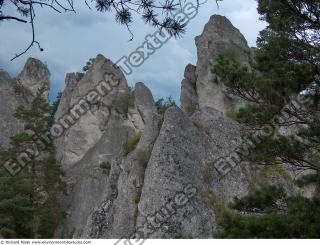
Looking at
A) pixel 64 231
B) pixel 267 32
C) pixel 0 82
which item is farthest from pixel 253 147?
pixel 0 82

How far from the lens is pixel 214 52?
40.1 metres

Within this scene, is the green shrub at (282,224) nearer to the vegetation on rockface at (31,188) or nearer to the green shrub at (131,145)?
the green shrub at (131,145)

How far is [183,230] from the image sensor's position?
49.6 feet

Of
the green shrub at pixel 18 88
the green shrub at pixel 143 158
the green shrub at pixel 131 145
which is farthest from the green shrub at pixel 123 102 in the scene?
the green shrub at pixel 143 158

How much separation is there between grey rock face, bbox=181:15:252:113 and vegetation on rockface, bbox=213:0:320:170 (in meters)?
25.7

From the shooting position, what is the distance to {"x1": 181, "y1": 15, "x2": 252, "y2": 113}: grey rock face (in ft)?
128

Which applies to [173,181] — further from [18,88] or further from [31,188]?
[18,88]

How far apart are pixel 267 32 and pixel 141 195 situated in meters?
6.87

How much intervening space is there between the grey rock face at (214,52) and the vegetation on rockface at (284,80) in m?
25.7

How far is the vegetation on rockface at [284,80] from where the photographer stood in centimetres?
1201

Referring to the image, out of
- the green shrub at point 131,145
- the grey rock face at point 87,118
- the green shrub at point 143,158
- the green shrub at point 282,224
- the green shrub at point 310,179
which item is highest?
the grey rock face at point 87,118

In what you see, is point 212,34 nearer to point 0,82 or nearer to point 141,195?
point 0,82

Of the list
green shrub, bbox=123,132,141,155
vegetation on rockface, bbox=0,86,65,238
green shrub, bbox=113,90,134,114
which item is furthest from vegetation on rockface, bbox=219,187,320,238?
green shrub, bbox=113,90,134,114

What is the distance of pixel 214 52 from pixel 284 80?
28777 mm
